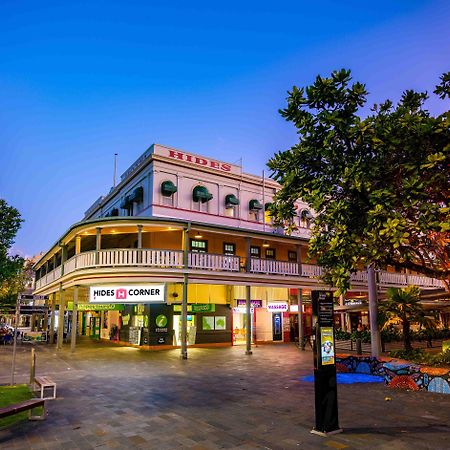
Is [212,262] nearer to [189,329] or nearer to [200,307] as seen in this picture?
[200,307]

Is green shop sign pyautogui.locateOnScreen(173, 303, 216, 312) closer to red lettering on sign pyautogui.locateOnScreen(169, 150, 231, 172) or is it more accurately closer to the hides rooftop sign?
the hides rooftop sign

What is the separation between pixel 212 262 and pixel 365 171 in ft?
41.8

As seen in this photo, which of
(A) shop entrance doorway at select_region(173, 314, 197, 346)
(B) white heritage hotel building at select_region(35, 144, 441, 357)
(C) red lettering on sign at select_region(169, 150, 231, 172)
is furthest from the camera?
(C) red lettering on sign at select_region(169, 150, 231, 172)

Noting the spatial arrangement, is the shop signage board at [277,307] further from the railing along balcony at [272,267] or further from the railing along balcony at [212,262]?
the railing along balcony at [212,262]

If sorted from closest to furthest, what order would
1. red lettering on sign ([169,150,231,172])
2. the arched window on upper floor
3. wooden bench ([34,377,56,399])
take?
wooden bench ([34,377,56,399]) → the arched window on upper floor → red lettering on sign ([169,150,231,172])

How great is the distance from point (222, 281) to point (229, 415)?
13.1 meters

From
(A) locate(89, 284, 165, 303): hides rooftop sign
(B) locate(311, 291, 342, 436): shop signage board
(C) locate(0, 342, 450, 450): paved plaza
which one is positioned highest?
(A) locate(89, 284, 165, 303): hides rooftop sign

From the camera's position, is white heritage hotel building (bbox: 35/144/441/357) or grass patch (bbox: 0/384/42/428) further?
white heritage hotel building (bbox: 35/144/441/357)

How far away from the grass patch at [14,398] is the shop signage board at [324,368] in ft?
19.3

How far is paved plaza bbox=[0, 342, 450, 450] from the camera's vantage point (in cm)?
694

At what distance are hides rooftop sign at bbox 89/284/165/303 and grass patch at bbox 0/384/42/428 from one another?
7.32m

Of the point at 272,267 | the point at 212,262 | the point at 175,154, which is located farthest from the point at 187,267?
the point at 175,154

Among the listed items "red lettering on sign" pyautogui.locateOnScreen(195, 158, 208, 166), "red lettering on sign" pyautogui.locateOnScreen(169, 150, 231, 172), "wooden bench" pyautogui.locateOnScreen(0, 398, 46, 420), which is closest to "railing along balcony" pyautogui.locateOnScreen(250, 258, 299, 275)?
"red lettering on sign" pyautogui.locateOnScreen(169, 150, 231, 172)

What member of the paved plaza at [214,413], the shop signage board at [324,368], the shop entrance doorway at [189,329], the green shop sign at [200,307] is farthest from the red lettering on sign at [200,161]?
the shop signage board at [324,368]
